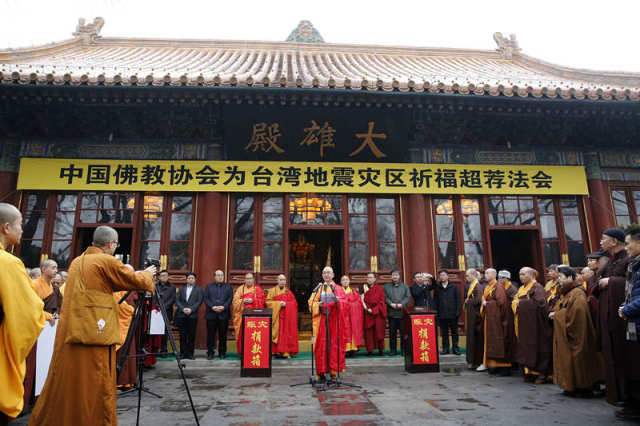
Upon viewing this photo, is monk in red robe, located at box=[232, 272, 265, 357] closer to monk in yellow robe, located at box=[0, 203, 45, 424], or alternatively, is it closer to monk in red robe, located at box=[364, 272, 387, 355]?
monk in red robe, located at box=[364, 272, 387, 355]

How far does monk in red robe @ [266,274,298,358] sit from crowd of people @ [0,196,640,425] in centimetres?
2

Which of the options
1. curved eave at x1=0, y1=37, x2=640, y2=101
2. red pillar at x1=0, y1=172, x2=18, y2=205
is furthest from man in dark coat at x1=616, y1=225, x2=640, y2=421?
red pillar at x1=0, y1=172, x2=18, y2=205

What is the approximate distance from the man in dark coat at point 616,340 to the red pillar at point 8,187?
9901 mm

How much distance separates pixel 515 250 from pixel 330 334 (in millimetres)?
7312

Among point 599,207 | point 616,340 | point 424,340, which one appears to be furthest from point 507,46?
point 616,340

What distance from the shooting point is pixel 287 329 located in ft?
25.2

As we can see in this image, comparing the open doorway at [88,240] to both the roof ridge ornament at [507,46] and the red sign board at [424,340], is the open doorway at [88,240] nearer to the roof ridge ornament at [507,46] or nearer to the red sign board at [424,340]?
the red sign board at [424,340]

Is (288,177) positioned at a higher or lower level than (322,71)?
lower

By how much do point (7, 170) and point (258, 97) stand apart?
541cm

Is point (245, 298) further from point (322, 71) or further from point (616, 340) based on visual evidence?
point (322, 71)

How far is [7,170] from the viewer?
26.2 feet

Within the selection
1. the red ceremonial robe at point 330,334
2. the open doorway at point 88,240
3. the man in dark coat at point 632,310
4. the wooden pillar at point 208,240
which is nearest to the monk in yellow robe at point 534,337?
the man in dark coat at point 632,310

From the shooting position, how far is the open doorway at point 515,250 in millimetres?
8727

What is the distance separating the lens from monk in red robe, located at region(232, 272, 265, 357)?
24.3 feet
